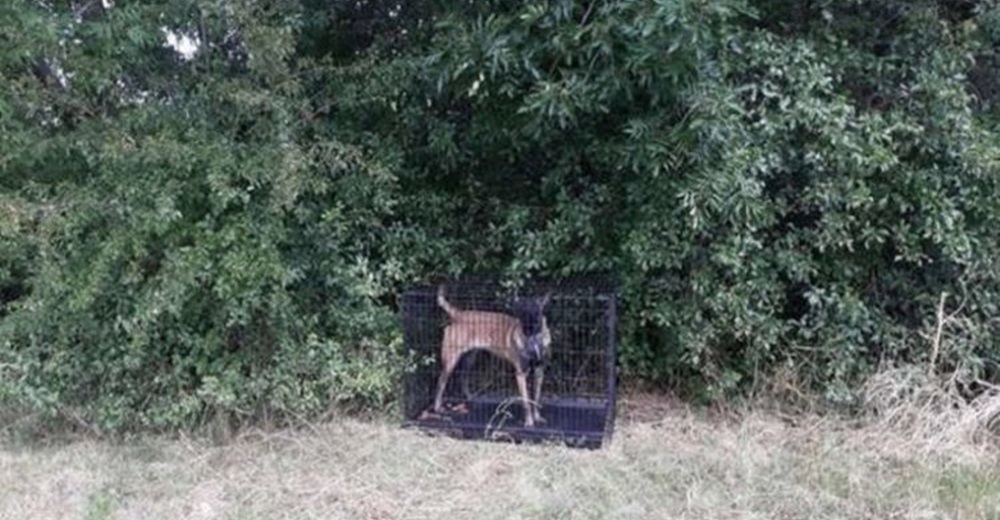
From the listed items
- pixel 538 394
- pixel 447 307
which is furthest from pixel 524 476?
pixel 447 307

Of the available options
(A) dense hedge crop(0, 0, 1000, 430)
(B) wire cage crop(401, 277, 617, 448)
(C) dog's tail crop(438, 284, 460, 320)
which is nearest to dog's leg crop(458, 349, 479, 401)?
(B) wire cage crop(401, 277, 617, 448)

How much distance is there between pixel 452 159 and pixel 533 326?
38.7 inches

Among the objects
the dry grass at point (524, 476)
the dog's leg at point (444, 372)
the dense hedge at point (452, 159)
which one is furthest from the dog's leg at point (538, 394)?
the dense hedge at point (452, 159)

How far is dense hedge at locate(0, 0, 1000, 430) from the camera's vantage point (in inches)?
128

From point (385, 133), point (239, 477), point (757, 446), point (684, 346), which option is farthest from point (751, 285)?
point (239, 477)

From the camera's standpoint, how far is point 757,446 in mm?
3311

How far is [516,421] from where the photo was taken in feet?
11.8

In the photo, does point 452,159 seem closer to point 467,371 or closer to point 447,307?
point 447,307

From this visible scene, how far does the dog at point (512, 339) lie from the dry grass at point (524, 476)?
340 mm

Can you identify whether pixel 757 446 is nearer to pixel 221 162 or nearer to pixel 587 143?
pixel 587 143

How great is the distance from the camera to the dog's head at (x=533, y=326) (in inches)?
141

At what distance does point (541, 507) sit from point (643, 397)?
130 cm

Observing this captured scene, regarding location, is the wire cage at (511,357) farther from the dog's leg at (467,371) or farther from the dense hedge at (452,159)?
the dense hedge at (452,159)

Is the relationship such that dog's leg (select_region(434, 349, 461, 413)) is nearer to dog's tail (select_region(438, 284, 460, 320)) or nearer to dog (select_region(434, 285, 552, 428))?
dog (select_region(434, 285, 552, 428))
